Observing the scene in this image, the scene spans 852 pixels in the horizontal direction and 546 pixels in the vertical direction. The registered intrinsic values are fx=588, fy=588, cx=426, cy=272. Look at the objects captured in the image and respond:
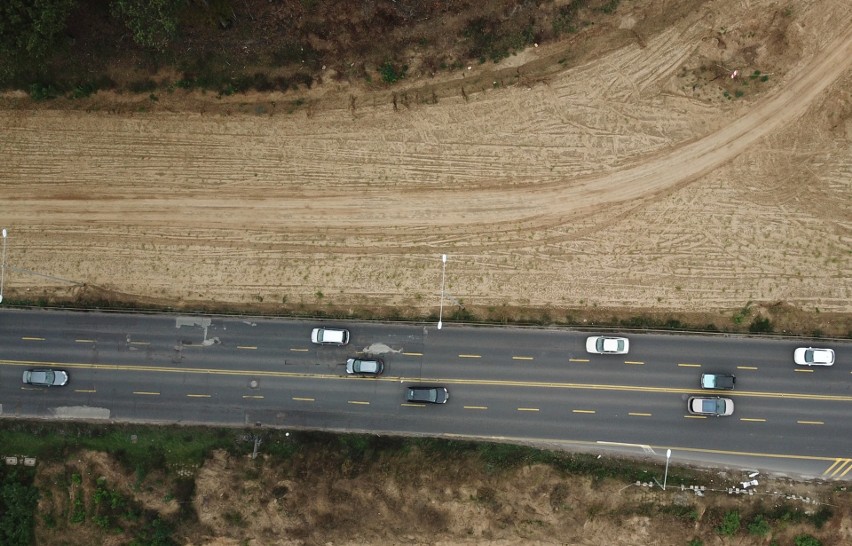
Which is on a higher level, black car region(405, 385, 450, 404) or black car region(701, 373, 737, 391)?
black car region(701, 373, 737, 391)

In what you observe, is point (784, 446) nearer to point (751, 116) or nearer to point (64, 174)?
point (751, 116)

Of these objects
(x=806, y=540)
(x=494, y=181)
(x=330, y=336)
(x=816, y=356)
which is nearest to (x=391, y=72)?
(x=494, y=181)

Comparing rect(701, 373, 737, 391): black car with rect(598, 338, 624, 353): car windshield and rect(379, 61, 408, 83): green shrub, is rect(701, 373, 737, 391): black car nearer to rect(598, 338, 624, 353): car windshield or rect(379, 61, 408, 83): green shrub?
rect(598, 338, 624, 353): car windshield

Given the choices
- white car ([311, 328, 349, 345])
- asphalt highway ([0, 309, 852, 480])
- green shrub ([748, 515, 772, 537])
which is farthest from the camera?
white car ([311, 328, 349, 345])

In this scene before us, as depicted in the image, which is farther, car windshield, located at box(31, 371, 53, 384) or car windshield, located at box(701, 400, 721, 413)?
car windshield, located at box(31, 371, 53, 384)

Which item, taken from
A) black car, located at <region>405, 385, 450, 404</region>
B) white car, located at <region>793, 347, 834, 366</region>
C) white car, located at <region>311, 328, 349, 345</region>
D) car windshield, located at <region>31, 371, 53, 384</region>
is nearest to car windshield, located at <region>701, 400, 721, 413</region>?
white car, located at <region>793, 347, 834, 366</region>

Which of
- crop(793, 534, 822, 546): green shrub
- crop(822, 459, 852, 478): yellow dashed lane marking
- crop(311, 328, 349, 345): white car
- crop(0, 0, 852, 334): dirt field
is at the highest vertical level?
crop(0, 0, 852, 334): dirt field
